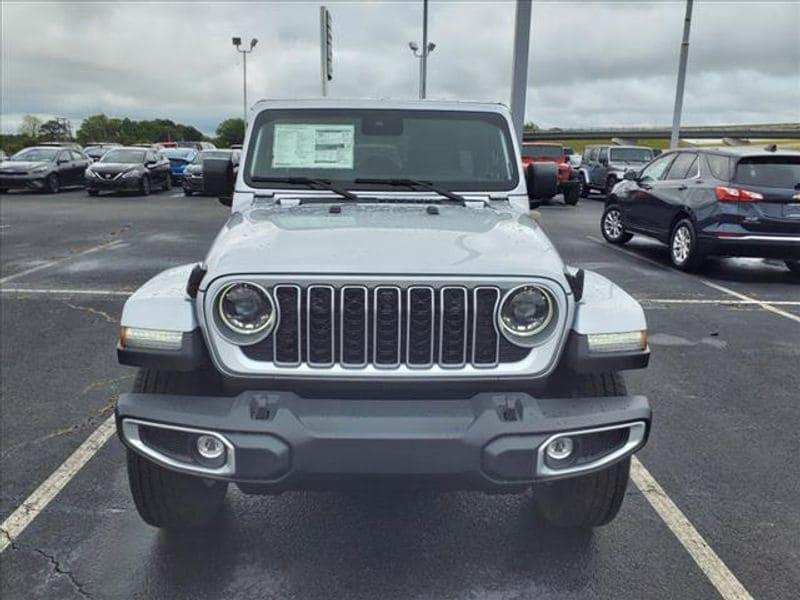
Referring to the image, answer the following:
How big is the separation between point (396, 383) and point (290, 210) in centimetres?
128

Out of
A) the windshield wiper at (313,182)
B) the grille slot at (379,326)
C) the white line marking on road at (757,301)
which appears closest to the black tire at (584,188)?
the white line marking on road at (757,301)

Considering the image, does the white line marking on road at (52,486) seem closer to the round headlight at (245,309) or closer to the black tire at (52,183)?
the round headlight at (245,309)

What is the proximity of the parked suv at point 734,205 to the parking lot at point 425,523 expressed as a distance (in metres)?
3.26

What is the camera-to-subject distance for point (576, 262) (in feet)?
34.7

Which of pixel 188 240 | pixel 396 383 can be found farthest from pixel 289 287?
pixel 188 240

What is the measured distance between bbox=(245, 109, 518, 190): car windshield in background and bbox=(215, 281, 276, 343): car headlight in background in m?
1.48

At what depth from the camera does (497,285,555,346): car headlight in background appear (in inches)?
102

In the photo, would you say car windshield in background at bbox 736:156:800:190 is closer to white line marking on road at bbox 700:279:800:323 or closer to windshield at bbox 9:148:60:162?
white line marking on road at bbox 700:279:800:323

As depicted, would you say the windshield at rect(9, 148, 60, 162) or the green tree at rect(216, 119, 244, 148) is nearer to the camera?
the windshield at rect(9, 148, 60, 162)

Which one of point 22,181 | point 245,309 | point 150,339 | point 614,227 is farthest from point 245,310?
point 22,181

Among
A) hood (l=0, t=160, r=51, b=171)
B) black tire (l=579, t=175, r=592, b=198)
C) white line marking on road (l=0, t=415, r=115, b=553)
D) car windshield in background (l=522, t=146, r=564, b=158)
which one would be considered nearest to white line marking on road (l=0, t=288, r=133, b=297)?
white line marking on road (l=0, t=415, r=115, b=553)

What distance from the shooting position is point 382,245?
2.70 meters

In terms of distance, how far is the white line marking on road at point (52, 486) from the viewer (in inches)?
127

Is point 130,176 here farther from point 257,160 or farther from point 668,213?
point 257,160
